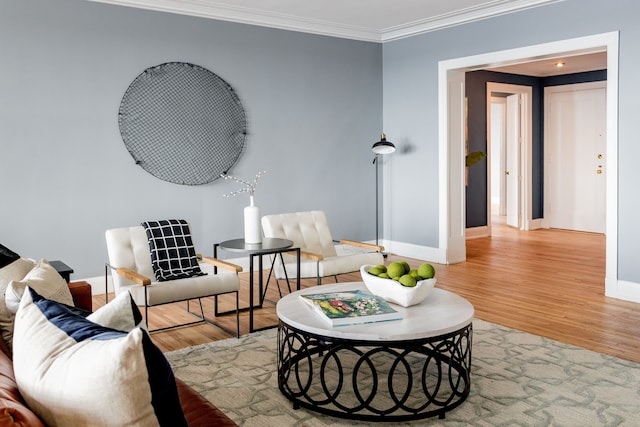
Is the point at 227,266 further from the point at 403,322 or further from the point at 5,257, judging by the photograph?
the point at 5,257

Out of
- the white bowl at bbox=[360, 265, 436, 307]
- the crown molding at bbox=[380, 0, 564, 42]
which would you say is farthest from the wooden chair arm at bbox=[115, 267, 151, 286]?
the crown molding at bbox=[380, 0, 564, 42]

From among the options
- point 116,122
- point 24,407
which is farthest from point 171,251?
point 24,407

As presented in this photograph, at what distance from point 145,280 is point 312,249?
1.75m

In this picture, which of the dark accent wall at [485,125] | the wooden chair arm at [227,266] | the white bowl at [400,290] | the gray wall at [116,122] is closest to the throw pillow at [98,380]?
the white bowl at [400,290]

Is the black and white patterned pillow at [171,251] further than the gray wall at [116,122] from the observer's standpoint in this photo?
No

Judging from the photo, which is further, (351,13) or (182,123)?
(351,13)

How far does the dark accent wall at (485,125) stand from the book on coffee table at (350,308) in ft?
19.7

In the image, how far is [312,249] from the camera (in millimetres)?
5137

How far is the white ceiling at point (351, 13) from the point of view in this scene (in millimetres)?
5766

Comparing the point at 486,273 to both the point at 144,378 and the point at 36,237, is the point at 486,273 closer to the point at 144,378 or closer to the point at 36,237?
the point at 36,237

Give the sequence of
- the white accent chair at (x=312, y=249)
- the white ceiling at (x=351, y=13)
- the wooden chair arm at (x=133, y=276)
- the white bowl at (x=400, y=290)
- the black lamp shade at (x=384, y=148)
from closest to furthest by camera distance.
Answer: the white bowl at (x=400, y=290), the wooden chair arm at (x=133, y=276), the white accent chair at (x=312, y=249), the white ceiling at (x=351, y=13), the black lamp shade at (x=384, y=148)

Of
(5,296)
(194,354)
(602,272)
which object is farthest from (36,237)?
(602,272)

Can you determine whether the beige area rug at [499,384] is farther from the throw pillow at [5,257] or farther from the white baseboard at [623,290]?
the white baseboard at [623,290]

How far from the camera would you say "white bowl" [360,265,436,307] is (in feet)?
10.1
